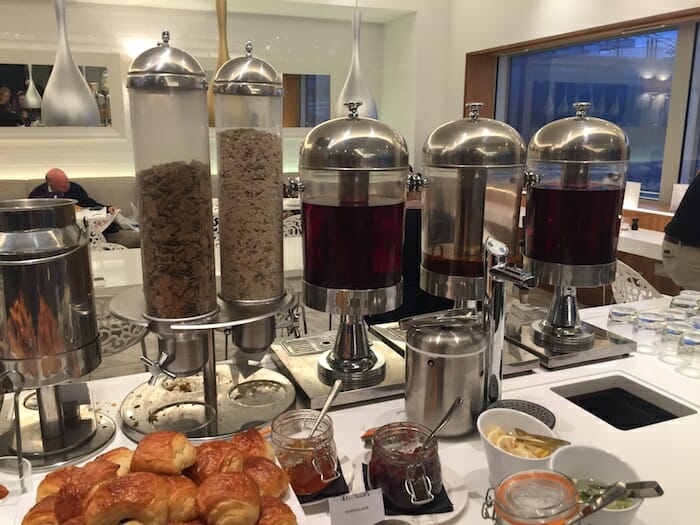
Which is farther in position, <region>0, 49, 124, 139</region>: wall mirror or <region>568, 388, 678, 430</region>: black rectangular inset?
<region>0, 49, 124, 139</region>: wall mirror

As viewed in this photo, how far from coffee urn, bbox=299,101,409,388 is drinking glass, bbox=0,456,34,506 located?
1.55ft

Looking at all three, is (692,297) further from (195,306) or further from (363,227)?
(195,306)

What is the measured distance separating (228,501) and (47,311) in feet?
1.26

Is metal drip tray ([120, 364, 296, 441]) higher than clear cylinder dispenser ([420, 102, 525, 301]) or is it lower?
lower

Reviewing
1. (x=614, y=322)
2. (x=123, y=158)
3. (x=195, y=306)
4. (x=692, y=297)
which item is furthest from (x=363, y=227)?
(x=123, y=158)

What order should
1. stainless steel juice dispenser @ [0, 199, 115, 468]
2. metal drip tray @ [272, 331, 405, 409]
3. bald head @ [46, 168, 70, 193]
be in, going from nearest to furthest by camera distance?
stainless steel juice dispenser @ [0, 199, 115, 468] < metal drip tray @ [272, 331, 405, 409] < bald head @ [46, 168, 70, 193]

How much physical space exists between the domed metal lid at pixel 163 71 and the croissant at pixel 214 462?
50 cm

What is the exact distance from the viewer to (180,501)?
612 millimetres

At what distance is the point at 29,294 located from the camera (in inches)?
30.8

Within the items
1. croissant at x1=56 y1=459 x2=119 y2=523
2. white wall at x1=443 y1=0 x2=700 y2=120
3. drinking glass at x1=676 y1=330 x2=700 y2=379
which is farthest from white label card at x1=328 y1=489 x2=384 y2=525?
white wall at x1=443 y1=0 x2=700 y2=120

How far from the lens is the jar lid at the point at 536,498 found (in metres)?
0.59

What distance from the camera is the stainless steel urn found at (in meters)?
0.92

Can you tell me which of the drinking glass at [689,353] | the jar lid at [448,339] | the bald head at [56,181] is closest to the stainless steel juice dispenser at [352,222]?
the jar lid at [448,339]

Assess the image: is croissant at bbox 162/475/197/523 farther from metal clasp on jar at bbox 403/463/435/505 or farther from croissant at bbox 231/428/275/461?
metal clasp on jar at bbox 403/463/435/505
